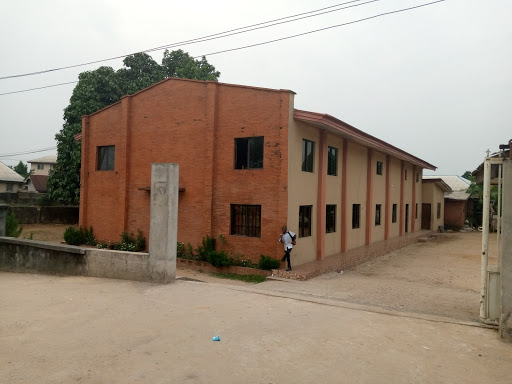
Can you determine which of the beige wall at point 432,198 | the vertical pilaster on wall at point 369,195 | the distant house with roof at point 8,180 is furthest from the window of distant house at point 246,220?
the distant house with roof at point 8,180

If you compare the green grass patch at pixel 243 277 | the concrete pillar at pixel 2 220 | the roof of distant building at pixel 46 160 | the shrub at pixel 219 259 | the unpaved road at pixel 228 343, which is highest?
the roof of distant building at pixel 46 160

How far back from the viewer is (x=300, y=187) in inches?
569

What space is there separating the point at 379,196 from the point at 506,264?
646 inches

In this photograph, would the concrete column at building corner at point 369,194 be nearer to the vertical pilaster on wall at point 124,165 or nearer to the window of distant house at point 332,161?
the window of distant house at point 332,161

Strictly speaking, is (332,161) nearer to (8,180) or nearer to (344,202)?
(344,202)

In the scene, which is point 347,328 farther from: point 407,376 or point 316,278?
point 316,278

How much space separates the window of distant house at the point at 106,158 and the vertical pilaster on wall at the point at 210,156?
617 cm

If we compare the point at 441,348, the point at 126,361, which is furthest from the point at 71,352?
the point at 441,348

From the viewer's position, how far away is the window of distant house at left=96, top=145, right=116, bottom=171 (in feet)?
63.7

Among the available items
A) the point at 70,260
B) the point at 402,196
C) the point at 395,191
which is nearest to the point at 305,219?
the point at 70,260

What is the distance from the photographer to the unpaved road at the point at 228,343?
180 inches

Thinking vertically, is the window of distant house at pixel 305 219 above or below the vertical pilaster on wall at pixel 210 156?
below

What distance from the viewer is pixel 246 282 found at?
13234mm

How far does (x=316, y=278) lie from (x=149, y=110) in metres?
10.4
